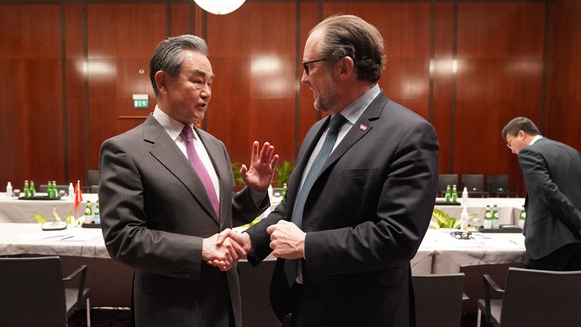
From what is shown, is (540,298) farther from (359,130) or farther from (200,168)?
(200,168)

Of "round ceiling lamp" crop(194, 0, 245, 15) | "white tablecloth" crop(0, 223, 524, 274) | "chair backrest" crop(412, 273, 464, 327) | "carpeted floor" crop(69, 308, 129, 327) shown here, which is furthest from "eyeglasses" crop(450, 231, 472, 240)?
"round ceiling lamp" crop(194, 0, 245, 15)

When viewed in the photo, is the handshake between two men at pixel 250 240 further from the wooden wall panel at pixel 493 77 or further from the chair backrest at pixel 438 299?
the wooden wall panel at pixel 493 77

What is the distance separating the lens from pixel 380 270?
140 cm

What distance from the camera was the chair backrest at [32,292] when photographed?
102 inches

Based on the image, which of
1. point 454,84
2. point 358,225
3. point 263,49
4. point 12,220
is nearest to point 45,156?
point 12,220

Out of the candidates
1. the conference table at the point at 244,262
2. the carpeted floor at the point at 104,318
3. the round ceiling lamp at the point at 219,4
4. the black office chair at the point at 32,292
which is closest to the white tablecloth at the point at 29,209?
the conference table at the point at 244,262

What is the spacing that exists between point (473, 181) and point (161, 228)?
23.9ft

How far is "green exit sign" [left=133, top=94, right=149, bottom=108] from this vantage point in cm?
855

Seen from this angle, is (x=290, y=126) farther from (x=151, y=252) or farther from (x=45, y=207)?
(x=151, y=252)

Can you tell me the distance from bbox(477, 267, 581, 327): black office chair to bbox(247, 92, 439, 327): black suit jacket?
1.33 meters

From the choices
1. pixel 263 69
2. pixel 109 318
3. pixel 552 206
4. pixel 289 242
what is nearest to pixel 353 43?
pixel 289 242

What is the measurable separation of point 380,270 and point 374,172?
320 mm

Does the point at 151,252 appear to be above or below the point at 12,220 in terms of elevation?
above

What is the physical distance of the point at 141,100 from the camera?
8.55 m
